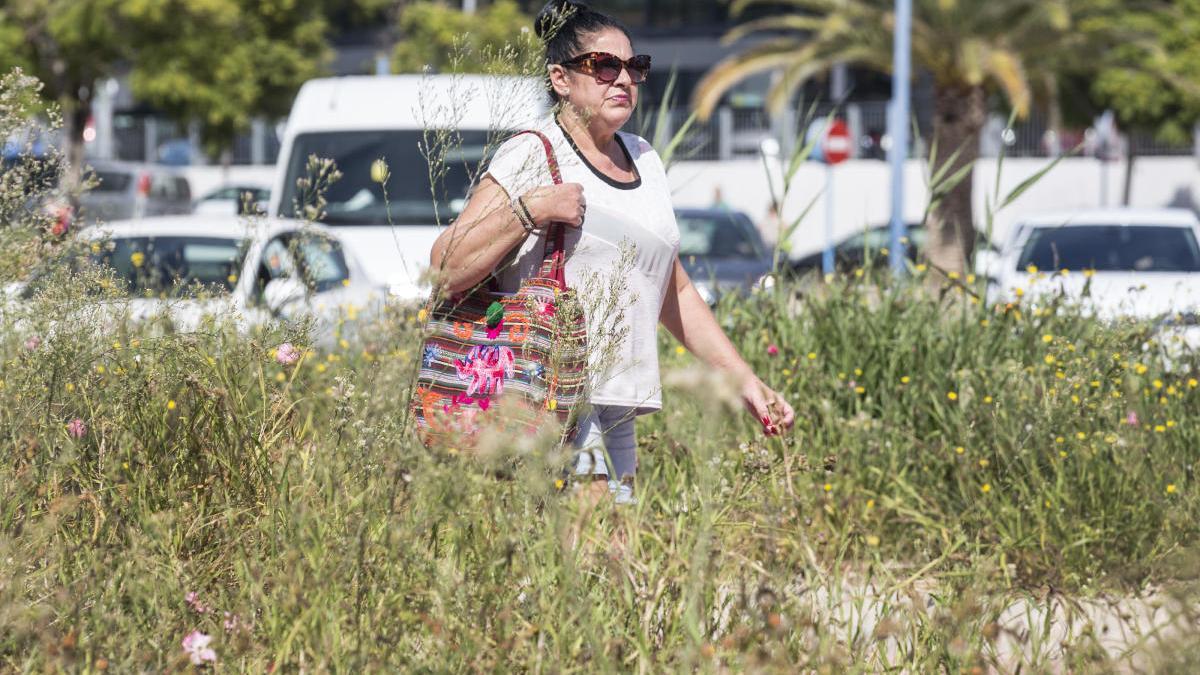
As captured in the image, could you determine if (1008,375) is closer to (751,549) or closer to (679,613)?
(751,549)

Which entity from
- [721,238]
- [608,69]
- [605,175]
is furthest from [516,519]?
[721,238]

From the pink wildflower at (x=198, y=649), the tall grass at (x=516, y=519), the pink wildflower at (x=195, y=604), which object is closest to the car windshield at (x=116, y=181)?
the tall grass at (x=516, y=519)

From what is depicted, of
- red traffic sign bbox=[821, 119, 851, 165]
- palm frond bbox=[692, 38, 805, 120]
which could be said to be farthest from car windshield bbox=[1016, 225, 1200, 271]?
palm frond bbox=[692, 38, 805, 120]

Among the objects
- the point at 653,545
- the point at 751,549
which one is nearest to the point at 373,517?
the point at 653,545

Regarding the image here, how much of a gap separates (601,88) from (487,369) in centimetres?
66

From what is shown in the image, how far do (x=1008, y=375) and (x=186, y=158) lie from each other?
126 feet

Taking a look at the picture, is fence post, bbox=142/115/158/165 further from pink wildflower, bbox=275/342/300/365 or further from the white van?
pink wildflower, bbox=275/342/300/365

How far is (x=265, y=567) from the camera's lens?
113 inches

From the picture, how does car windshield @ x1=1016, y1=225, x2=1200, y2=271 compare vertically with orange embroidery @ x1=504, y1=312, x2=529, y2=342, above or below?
below

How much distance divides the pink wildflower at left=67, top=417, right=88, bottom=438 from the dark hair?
117 centimetres

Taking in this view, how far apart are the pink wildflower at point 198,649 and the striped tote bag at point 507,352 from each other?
0.67 meters

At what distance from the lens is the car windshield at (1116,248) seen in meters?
11.0

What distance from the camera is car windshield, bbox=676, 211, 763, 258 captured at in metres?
13.8

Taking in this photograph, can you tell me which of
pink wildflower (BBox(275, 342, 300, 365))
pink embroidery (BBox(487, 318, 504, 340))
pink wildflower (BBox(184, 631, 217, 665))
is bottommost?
pink wildflower (BBox(184, 631, 217, 665))
